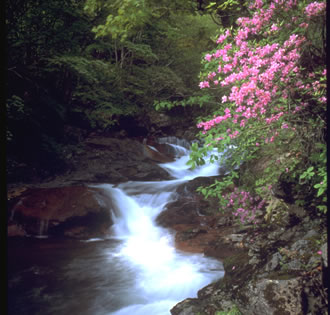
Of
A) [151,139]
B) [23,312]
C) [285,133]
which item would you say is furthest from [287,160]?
[151,139]

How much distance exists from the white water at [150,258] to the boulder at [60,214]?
1.91 ft

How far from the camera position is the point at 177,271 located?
6.15 m

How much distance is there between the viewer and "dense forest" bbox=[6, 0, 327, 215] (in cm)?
314

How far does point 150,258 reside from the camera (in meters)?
7.06

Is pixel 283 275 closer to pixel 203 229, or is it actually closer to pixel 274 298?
pixel 274 298

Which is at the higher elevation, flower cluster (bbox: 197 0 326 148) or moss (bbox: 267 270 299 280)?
flower cluster (bbox: 197 0 326 148)

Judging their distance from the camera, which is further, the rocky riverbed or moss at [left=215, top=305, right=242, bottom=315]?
moss at [left=215, top=305, right=242, bottom=315]

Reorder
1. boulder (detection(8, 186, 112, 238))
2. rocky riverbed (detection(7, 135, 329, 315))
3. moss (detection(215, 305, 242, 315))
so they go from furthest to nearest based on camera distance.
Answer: boulder (detection(8, 186, 112, 238)) → moss (detection(215, 305, 242, 315)) → rocky riverbed (detection(7, 135, 329, 315))

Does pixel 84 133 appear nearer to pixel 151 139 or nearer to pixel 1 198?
pixel 151 139

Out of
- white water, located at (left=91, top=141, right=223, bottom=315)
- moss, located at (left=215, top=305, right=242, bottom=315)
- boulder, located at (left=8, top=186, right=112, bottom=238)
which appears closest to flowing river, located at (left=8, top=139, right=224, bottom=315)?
white water, located at (left=91, top=141, right=223, bottom=315)

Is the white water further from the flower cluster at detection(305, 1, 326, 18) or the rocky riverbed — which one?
the flower cluster at detection(305, 1, 326, 18)

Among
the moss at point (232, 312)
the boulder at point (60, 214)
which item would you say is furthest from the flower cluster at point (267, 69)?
the boulder at point (60, 214)

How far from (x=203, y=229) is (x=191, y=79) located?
10871 millimetres

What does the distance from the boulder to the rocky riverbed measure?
1.0 inches
